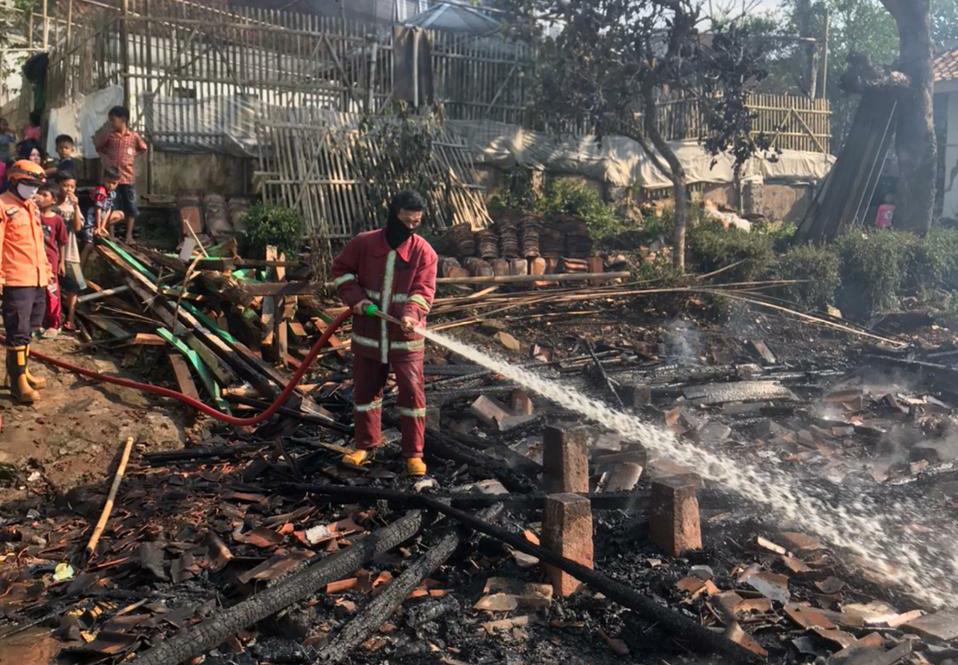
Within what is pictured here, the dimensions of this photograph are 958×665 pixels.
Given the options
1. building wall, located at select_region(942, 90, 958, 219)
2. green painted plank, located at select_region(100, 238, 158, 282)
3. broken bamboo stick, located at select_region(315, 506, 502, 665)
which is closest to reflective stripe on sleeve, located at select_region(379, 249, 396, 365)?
broken bamboo stick, located at select_region(315, 506, 502, 665)

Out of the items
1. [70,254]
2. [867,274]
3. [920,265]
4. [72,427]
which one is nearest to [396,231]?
[72,427]

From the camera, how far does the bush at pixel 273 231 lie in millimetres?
11516

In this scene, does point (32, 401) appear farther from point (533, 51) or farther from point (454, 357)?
point (533, 51)

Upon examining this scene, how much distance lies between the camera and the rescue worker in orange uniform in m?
6.96

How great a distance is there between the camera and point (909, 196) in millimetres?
17500

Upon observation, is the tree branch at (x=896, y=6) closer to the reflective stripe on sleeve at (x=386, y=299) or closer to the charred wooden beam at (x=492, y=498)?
the reflective stripe on sleeve at (x=386, y=299)

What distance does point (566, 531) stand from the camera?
191 inches

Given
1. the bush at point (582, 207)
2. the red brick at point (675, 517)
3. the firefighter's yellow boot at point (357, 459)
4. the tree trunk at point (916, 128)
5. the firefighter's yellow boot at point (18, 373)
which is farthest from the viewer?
the tree trunk at point (916, 128)

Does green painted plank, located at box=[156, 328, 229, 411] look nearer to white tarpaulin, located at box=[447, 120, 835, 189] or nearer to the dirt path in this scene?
the dirt path

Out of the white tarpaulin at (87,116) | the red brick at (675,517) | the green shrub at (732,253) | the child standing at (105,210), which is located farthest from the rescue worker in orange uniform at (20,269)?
the green shrub at (732,253)

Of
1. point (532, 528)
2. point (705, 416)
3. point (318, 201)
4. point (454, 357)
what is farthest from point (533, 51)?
point (532, 528)

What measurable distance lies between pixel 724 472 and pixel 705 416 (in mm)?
1730

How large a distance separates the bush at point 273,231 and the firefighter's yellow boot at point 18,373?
4.77 meters

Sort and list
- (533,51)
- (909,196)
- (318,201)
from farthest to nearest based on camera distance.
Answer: (909,196), (533,51), (318,201)
